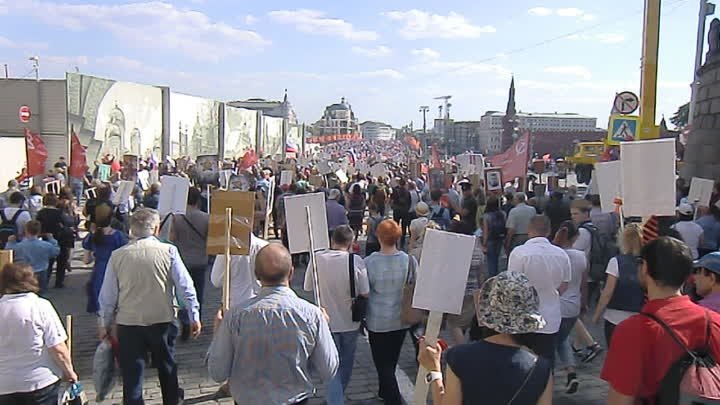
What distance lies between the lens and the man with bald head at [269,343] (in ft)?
11.5

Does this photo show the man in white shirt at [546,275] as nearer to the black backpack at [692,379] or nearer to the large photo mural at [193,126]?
the black backpack at [692,379]

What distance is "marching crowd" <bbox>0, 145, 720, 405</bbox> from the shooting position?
2787 mm

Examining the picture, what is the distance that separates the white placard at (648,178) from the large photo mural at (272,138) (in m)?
48.8

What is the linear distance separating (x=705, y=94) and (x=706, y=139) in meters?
1.82

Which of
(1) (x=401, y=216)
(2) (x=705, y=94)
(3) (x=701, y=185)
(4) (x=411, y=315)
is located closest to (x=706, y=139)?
(2) (x=705, y=94)

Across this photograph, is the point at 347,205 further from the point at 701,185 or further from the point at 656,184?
the point at 656,184

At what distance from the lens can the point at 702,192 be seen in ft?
34.6

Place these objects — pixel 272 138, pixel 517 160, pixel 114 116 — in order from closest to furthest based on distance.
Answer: pixel 517 160, pixel 114 116, pixel 272 138

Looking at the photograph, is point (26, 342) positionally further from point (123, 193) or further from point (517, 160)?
point (517, 160)

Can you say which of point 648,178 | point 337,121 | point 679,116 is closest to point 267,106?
point 337,121

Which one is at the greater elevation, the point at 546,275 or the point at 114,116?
the point at 114,116

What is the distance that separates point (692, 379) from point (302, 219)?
338cm

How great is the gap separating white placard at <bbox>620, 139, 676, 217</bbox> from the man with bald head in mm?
2916

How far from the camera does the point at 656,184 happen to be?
16.7 feet
